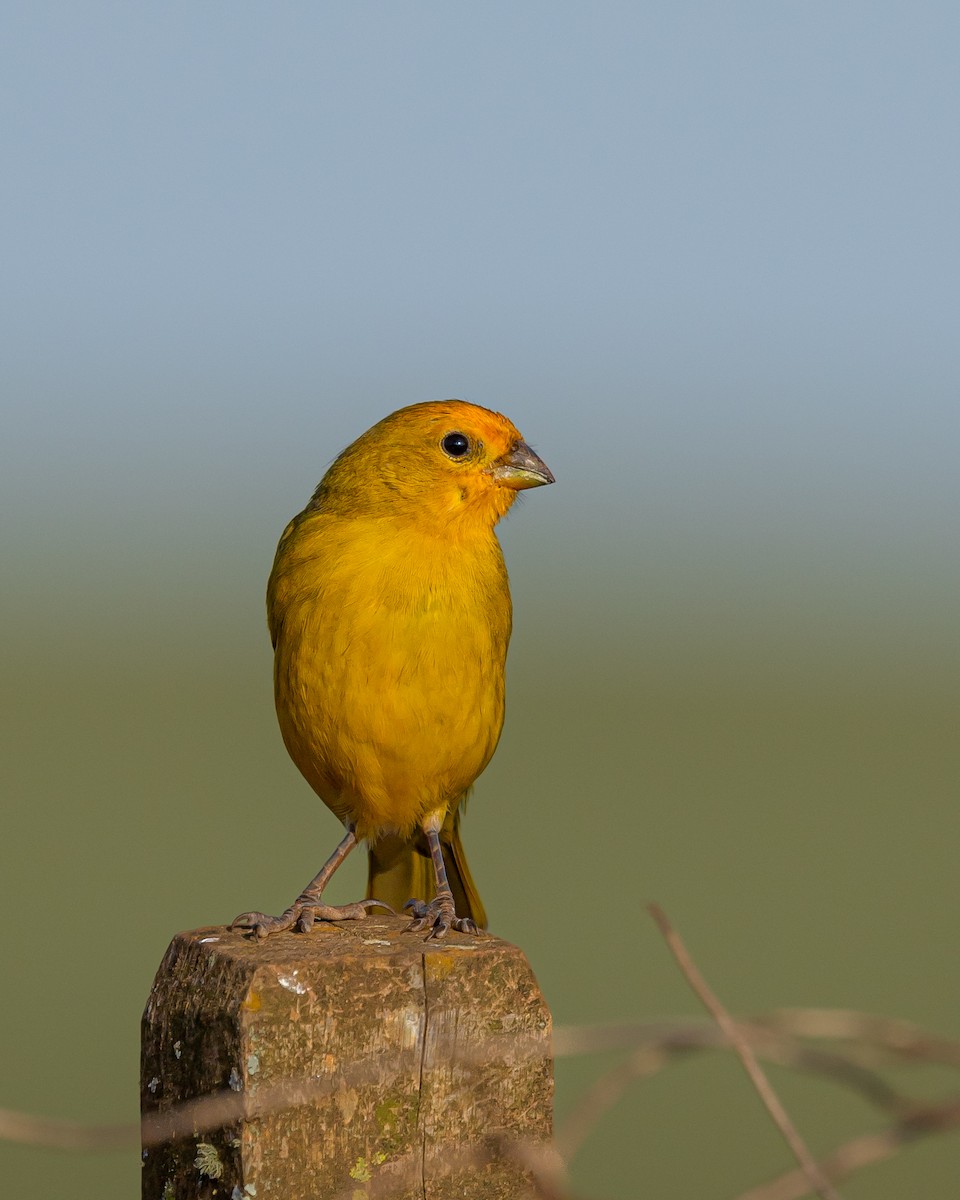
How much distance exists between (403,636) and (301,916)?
1.01m

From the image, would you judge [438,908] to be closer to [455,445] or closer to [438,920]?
[438,920]

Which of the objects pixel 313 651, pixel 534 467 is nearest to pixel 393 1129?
pixel 313 651

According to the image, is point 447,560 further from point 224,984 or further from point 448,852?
point 224,984

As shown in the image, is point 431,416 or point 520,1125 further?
point 431,416

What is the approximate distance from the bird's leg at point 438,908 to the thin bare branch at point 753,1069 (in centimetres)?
134

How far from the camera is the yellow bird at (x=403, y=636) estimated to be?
428 cm

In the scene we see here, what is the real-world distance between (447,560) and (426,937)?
72.1 inches

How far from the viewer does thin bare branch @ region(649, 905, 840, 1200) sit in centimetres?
130

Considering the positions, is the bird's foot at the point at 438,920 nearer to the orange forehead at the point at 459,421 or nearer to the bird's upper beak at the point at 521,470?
the bird's upper beak at the point at 521,470

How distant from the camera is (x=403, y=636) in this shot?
14.1 ft

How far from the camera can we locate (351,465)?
492cm

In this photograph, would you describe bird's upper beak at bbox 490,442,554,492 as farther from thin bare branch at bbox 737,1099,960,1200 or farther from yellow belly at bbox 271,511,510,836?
thin bare branch at bbox 737,1099,960,1200

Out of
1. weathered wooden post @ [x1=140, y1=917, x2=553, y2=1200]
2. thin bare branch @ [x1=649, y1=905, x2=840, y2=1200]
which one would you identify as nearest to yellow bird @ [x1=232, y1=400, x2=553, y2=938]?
weathered wooden post @ [x1=140, y1=917, x2=553, y2=1200]

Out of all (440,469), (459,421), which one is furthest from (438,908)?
(459,421)
